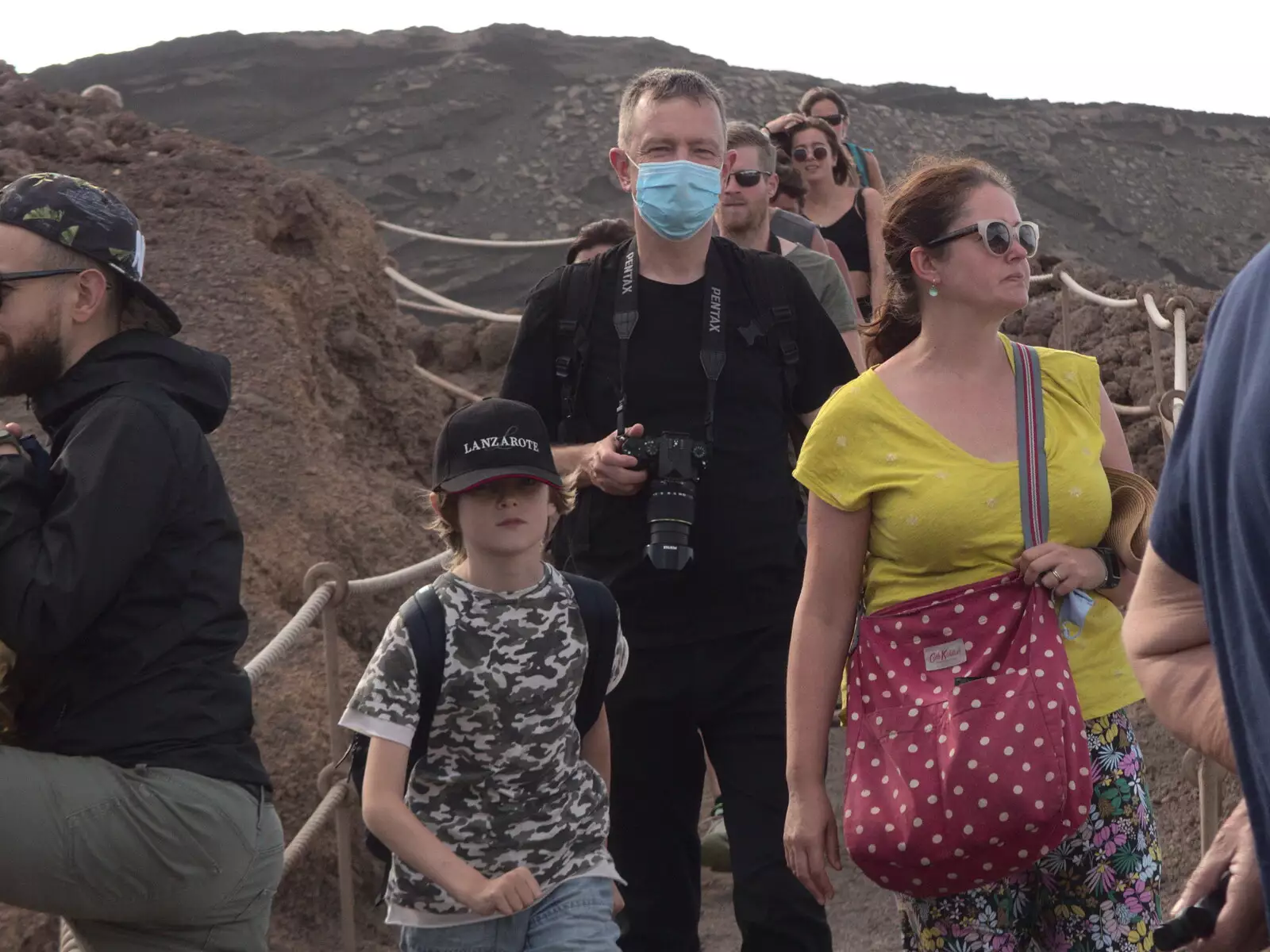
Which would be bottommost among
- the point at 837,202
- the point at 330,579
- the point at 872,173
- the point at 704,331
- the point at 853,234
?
the point at 330,579

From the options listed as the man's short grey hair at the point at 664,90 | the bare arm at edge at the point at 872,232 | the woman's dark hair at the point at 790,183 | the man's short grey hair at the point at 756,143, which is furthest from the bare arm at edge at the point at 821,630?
the bare arm at edge at the point at 872,232

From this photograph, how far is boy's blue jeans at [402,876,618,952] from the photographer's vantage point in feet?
9.80

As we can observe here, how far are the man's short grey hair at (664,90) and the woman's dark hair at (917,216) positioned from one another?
726 mm

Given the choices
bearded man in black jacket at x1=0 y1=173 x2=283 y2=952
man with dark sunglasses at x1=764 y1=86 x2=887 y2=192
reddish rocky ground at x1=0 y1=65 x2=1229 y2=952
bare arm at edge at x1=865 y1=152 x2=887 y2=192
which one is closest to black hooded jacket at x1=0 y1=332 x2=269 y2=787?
bearded man in black jacket at x1=0 y1=173 x2=283 y2=952

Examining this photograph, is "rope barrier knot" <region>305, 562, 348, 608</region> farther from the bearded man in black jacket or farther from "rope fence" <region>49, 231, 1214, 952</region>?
the bearded man in black jacket

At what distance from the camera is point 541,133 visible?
115ft

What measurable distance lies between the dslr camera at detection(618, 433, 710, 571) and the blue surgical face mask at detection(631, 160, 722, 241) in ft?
1.57

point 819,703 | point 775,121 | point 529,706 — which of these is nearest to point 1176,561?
point 819,703

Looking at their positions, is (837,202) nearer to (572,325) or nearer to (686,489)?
(572,325)

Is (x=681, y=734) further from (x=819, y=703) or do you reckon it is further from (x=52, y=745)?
(x=52, y=745)

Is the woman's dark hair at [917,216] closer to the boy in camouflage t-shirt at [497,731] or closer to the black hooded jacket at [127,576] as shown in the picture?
the boy in camouflage t-shirt at [497,731]

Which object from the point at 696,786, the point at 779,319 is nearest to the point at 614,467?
the point at 779,319

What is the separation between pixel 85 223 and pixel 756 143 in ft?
8.24

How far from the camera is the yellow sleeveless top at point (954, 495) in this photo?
280cm
